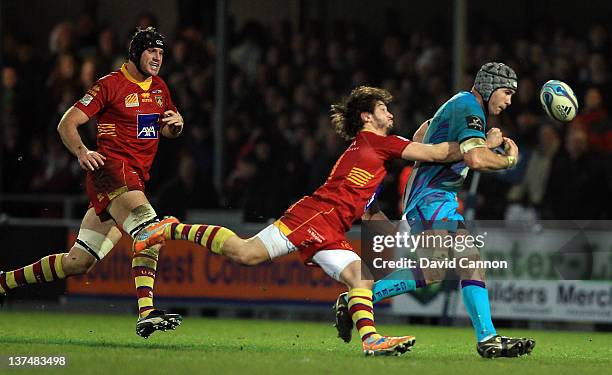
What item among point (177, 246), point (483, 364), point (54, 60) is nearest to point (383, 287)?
point (483, 364)

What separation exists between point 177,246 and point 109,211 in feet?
15.8

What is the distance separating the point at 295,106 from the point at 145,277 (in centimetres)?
753

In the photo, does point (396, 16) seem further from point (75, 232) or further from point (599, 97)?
point (75, 232)

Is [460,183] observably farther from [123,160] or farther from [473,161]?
[123,160]

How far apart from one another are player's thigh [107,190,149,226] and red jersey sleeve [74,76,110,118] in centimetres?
63

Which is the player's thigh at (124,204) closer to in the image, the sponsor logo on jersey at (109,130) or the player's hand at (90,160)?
the player's hand at (90,160)

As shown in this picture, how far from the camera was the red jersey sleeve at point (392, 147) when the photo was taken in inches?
358

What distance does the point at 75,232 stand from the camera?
15227 mm

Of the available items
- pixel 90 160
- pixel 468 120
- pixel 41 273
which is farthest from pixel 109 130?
pixel 468 120

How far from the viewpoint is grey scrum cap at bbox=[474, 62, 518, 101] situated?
9492 mm

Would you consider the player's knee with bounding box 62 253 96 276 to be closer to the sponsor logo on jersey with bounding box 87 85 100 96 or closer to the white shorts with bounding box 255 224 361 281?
the sponsor logo on jersey with bounding box 87 85 100 96

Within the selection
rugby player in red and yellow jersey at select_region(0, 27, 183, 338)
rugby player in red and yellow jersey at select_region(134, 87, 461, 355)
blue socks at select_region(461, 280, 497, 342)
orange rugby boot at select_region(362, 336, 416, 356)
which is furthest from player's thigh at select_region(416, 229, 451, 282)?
rugby player in red and yellow jersey at select_region(0, 27, 183, 338)

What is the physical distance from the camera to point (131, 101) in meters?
10.2

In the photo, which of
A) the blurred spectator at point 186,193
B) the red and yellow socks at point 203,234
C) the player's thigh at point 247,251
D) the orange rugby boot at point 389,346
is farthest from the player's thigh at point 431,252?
the blurred spectator at point 186,193
